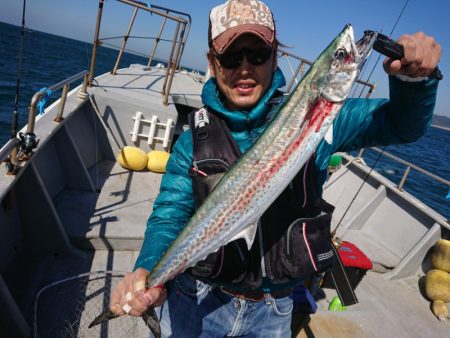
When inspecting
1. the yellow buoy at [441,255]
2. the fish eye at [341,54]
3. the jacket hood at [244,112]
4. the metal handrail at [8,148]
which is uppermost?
the fish eye at [341,54]

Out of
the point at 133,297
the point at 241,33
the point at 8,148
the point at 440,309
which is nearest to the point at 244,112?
the point at 241,33

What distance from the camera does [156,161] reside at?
734cm

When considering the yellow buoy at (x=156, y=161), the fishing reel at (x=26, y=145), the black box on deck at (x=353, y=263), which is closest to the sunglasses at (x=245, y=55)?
the fishing reel at (x=26, y=145)

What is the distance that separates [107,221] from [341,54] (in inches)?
178

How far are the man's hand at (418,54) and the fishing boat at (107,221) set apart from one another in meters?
1.82

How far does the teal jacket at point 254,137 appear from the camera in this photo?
2.19 m

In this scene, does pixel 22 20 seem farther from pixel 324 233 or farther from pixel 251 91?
pixel 324 233

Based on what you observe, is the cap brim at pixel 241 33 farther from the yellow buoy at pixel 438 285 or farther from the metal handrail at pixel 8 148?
the yellow buoy at pixel 438 285

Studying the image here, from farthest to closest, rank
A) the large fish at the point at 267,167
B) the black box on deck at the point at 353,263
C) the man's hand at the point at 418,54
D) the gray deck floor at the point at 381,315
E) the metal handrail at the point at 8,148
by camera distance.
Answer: the black box on deck at the point at 353,263 < the gray deck floor at the point at 381,315 < the metal handrail at the point at 8,148 < the large fish at the point at 267,167 < the man's hand at the point at 418,54

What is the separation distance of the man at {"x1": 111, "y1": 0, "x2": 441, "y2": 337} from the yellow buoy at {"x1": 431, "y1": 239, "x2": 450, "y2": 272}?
225 inches

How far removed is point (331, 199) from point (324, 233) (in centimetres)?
721

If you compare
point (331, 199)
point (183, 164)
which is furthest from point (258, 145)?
point (331, 199)

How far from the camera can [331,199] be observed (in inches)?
362

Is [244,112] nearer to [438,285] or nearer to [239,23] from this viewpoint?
[239,23]
